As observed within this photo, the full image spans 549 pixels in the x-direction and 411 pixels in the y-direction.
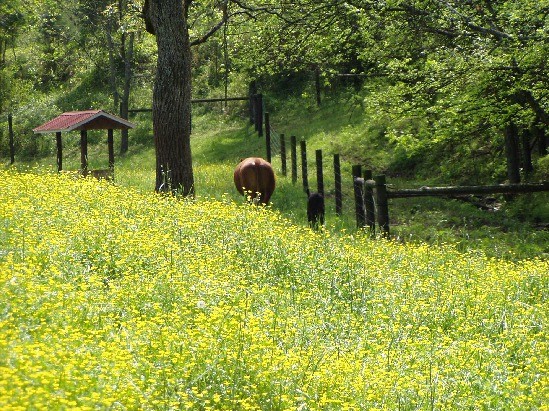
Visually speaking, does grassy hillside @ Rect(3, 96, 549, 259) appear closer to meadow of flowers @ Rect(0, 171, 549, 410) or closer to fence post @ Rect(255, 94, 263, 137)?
fence post @ Rect(255, 94, 263, 137)

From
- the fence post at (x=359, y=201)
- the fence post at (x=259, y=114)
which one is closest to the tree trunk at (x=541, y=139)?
the fence post at (x=359, y=201)

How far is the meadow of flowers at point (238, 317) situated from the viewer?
6.46m

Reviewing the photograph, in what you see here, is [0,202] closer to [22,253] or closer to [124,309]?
[22,253]

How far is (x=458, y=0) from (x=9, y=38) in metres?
37.2

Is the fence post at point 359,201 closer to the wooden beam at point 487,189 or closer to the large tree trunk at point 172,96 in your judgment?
the wooden beam at point 487,189

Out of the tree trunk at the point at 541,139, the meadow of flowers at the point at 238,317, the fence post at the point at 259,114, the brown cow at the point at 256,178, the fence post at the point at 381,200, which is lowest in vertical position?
the meadow of flowers at the point at 238,317

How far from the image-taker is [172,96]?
16.9 metres

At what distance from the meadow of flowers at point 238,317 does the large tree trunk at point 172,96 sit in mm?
3409

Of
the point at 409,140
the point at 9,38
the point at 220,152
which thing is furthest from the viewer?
the point at 9,38

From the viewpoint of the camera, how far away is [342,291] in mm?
10453

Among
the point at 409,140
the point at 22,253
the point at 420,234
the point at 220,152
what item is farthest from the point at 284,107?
the point at 22,253

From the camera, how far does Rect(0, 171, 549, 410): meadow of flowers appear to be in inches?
254

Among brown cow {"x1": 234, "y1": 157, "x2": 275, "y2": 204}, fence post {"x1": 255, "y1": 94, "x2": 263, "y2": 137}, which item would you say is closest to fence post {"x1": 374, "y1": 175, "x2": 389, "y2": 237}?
brown cow {"x1": 234, "y1": 157, "x2": 275, "y2": 204}

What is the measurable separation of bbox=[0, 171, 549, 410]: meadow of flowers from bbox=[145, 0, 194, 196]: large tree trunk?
134 inches
